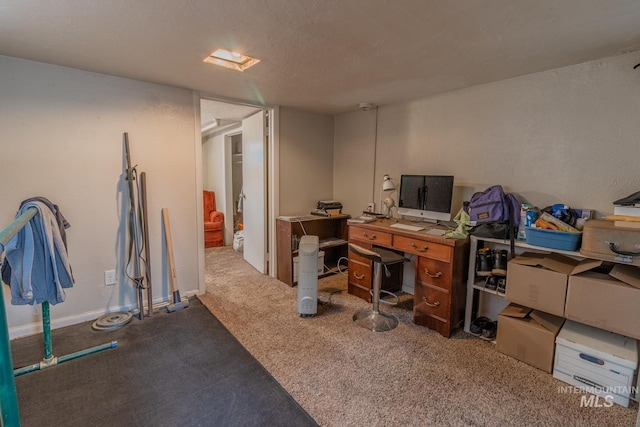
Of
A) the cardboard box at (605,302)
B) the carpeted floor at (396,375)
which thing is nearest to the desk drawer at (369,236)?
the carpeted floor at (396,375)

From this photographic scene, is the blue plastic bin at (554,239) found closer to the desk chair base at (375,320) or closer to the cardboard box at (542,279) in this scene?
the cardboard box at (542,279)

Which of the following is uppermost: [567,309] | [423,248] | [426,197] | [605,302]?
[426,197]

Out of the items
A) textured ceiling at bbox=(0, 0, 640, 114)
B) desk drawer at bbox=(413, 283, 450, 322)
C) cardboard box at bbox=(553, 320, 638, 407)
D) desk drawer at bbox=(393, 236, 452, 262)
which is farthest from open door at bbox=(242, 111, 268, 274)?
cardboard box at bbox=(553, 320, 638, 407)

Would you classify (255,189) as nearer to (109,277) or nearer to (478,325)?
(109,277)

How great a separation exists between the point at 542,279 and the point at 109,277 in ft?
11.3

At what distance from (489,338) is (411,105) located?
2.33 meters

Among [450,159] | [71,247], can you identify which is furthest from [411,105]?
[71,247]

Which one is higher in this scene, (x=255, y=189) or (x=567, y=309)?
(x=255, y=189)

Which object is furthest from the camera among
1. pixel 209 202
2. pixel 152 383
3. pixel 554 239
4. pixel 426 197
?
pixel 209 202

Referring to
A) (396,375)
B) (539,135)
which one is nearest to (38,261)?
(396,375)

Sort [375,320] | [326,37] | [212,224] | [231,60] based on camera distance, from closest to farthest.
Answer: [326,37] → [231,60] → [375,320] → [212,224]

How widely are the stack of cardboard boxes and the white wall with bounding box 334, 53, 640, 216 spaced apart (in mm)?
532

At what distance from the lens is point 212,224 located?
528 cm

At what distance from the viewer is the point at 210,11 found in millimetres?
1540
